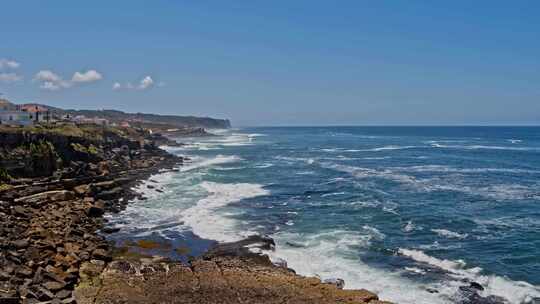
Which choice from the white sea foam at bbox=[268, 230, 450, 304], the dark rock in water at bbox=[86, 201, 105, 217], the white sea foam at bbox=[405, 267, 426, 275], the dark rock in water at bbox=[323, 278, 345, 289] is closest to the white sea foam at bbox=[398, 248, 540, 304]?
the white sea foam at bbox=[405, 267, 426, 275]

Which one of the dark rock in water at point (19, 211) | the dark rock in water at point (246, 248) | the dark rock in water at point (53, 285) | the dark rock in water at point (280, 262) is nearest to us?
the dark rock in water at point (53, 285)

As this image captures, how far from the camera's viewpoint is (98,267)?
25.3 meters

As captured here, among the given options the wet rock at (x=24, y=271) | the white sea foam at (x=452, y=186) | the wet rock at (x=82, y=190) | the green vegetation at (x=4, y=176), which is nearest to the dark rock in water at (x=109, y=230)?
the wet rock at (x=82, y=190)

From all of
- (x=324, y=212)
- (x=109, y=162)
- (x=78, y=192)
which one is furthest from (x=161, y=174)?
(x=324, y=212)

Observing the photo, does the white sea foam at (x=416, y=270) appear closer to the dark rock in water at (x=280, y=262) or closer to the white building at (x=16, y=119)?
the dark rock in water at (x=280, y=262)

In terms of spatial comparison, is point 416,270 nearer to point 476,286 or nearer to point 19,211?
point 476,286

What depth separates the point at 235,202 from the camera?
46219 millimetres

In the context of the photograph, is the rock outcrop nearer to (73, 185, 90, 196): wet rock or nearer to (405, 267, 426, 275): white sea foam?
(73, 185, 90, 196): wet rock

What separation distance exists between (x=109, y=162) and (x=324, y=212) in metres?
37.8

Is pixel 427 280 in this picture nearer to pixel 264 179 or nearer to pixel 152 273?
pixel 152 273

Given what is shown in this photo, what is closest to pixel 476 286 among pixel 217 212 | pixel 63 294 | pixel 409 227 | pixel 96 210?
pixel 409 227

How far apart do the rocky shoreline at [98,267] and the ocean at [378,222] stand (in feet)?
7.24

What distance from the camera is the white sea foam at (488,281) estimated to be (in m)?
23.1

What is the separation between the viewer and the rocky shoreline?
21.1 m
